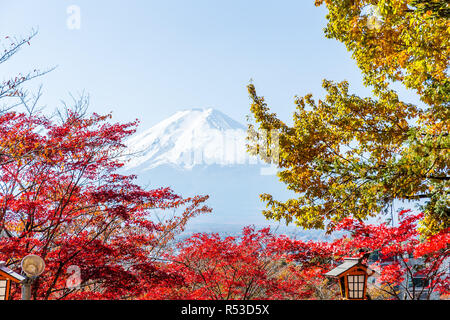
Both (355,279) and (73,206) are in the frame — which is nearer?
(355,279)

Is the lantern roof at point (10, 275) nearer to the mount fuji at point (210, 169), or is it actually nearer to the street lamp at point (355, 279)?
the street lamp at point (355, 279)

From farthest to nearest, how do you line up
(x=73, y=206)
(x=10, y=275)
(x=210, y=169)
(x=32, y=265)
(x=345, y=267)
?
(x=210, y=169), (x=73, y=206), (x=345, y=267), (x=10, y=275), (x=32, y=265)

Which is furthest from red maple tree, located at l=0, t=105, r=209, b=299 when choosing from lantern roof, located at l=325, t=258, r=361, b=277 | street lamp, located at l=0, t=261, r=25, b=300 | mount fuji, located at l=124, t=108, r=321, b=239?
mount fuji, located at l=124, t=108, r=321, b=239

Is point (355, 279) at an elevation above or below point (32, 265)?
below

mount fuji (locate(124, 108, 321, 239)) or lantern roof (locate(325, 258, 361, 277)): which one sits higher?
mount fuji (locate(124, 108, 321, 239))

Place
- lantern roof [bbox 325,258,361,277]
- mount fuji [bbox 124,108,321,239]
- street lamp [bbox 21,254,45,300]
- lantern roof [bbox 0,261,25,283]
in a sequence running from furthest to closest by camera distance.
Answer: mount fuji [bbox 124,108,321,239] < lantern roof [bbox 325,258,361,277] < lantern roof [bbox 0,261,25,283] < street lamp [bbox 21,254,45,300]

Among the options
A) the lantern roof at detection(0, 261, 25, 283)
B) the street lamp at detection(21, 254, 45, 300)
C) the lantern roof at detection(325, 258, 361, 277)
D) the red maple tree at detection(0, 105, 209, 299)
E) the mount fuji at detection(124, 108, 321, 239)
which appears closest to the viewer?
the street lamp at detection(21, 254, 45, 300)

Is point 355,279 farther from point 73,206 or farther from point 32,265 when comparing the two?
point 73,206

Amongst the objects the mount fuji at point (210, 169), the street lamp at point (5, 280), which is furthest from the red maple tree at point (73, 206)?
the mount fuji at point (210, 169)

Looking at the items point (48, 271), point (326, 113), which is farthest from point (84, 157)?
point (326, 113)

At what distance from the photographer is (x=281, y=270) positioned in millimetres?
10781

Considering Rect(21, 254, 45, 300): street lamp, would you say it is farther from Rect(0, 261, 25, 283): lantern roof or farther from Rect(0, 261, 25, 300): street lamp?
Rect(0, 261, 25, 300): street lamp

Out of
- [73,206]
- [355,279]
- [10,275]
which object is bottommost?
[355,279]

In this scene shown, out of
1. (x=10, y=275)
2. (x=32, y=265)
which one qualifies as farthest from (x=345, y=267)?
(x=10, y=275)
